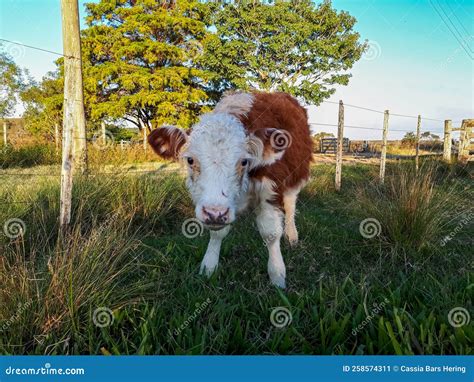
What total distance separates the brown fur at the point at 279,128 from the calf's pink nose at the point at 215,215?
2.57ft

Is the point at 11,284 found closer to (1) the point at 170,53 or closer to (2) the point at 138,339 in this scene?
(2) the point at 138,339

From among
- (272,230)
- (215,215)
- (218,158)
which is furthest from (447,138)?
(215,215)

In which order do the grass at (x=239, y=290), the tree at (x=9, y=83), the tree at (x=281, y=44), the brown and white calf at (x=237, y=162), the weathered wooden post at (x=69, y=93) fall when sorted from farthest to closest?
1. the tree at (x=281, y=44)
2. the tree at (x=9, y=83)
3. the weathered wooden post at (x=69, y=93)
4. the brown and white calf at (x=237, y=162)
5. the grass at (x=239, y=290)

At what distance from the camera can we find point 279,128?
11.2 feet

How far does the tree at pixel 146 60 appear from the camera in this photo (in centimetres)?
2297

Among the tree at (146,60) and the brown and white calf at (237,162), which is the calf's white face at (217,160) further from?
the tree at (146,60)

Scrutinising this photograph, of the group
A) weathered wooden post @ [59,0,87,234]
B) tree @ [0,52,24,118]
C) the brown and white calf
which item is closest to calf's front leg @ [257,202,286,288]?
the brown and white calf

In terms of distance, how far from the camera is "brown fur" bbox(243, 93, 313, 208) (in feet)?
10.0

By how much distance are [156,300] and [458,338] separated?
72.2 inches

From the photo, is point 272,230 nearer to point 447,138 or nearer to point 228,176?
point 228,176

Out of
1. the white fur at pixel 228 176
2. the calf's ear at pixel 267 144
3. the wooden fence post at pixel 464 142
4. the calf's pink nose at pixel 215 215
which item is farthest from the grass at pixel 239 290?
the wooden fence post at pixel 464 142

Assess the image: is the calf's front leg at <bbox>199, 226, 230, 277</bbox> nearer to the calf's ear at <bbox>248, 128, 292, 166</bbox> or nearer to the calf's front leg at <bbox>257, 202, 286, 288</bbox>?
the calf's front leg at <bbox>257, 202, 286, 288</bbox>

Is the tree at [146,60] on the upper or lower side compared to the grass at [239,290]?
upper

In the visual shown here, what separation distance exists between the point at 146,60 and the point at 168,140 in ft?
80.2
